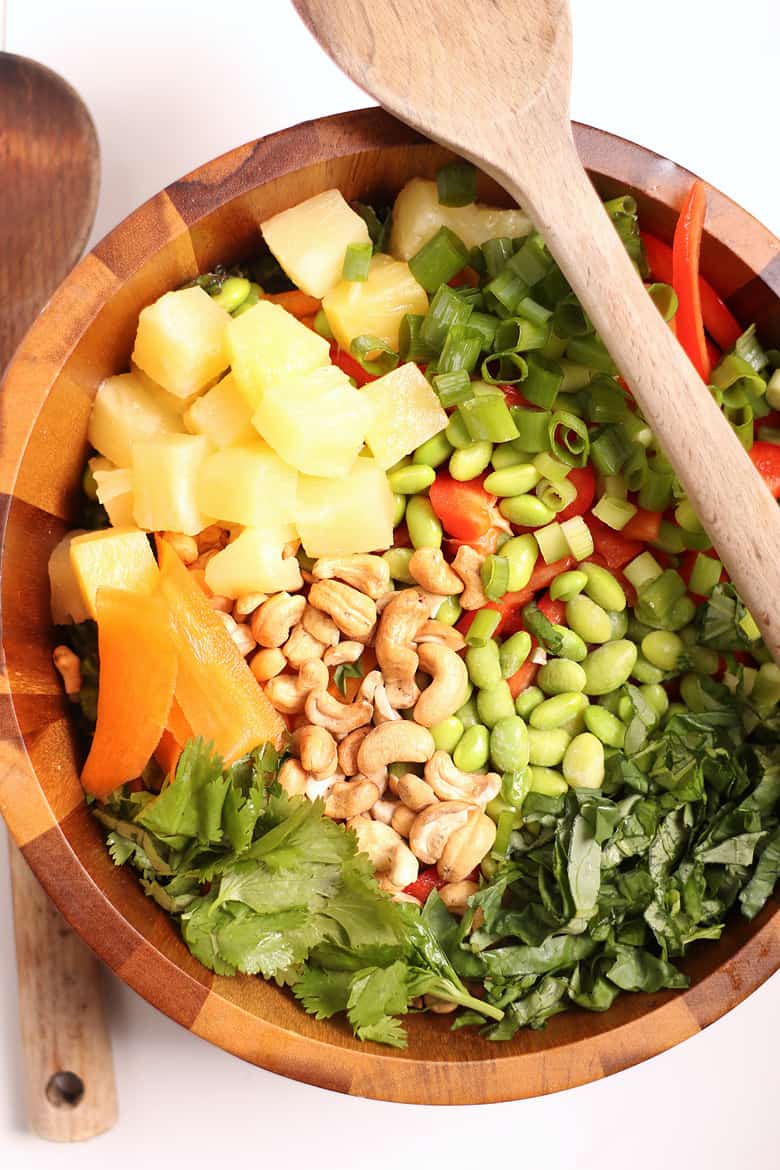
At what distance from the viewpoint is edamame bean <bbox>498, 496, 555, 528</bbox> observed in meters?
2.32

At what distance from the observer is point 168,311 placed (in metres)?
2.20

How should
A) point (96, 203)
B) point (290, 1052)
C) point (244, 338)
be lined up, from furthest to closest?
point (96, 203), point (244, 338), point (290, 1052)

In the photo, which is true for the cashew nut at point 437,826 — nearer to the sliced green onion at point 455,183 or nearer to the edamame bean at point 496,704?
the edamame bean at point 496,704

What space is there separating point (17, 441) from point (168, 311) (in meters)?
0.42

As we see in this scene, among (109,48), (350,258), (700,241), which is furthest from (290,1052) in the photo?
(109,48)

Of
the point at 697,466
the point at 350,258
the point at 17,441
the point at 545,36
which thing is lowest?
the point at 17,441

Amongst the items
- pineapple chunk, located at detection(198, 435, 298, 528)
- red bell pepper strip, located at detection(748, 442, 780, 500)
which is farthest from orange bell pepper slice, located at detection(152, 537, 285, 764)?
red bell pepper strip, located at detection(748, 442, 780, 500)

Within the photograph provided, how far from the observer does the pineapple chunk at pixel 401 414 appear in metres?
2.26

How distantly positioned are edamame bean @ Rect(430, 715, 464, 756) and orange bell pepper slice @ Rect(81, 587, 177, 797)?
61cm

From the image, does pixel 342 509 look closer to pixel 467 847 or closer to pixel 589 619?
pixel 589 619

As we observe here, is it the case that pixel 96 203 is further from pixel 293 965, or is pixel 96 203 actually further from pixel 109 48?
pixel 293 965

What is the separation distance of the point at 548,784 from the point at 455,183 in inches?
53.4

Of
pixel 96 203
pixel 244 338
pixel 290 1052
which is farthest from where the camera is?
pixel 96 203

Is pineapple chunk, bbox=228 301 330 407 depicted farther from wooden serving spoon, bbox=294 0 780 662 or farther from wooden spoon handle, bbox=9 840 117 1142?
wooden spoon handle, bbox=9 840 117 1142
